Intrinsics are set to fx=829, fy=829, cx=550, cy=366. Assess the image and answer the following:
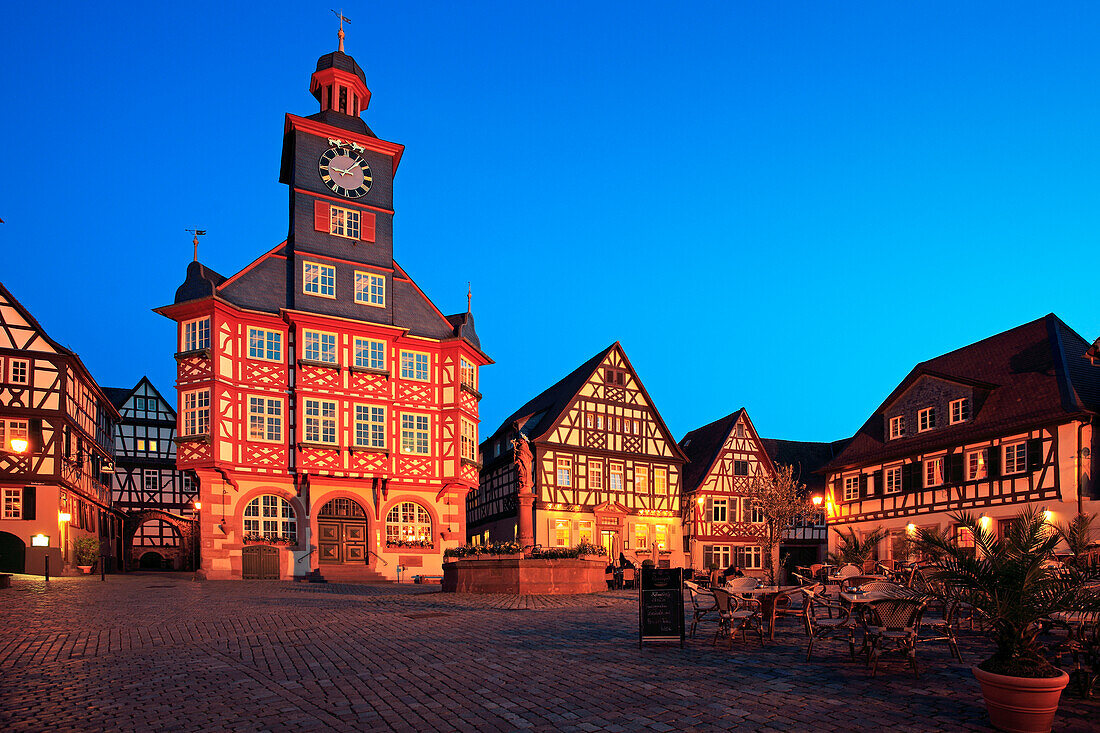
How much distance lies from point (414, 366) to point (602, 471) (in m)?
13.0

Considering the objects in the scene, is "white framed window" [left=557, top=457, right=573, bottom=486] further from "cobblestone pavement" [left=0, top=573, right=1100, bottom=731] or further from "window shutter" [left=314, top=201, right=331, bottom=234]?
"cobblestone pavement" [left=0, top=573, right=1100, bottom=731]

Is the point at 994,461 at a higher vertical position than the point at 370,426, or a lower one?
lower

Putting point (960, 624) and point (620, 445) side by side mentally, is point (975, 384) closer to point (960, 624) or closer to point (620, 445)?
point (620, 445)

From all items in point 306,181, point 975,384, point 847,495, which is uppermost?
point 306,181

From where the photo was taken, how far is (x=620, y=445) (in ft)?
154

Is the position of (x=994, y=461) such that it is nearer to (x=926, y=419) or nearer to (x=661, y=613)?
(x=926, y=419)

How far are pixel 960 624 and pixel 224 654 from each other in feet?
44.0

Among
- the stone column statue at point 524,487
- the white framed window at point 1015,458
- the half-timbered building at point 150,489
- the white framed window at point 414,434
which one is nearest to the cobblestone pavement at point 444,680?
the stone column statue at point 524,487

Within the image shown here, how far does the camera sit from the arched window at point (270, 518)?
34656 millimetres

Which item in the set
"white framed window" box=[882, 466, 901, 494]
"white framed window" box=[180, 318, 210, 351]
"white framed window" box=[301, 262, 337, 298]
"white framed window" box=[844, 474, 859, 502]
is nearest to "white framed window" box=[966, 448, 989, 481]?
"white framed window" box=[882, 466, 901, 494]

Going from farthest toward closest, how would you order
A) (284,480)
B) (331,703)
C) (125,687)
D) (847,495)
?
(847,495)
(284,480)
(125,687)
(331,703)

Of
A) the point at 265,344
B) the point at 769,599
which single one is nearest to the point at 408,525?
the point at 265,344

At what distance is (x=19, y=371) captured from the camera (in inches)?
1533

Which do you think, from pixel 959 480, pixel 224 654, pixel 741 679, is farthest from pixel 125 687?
pixel 959 480
